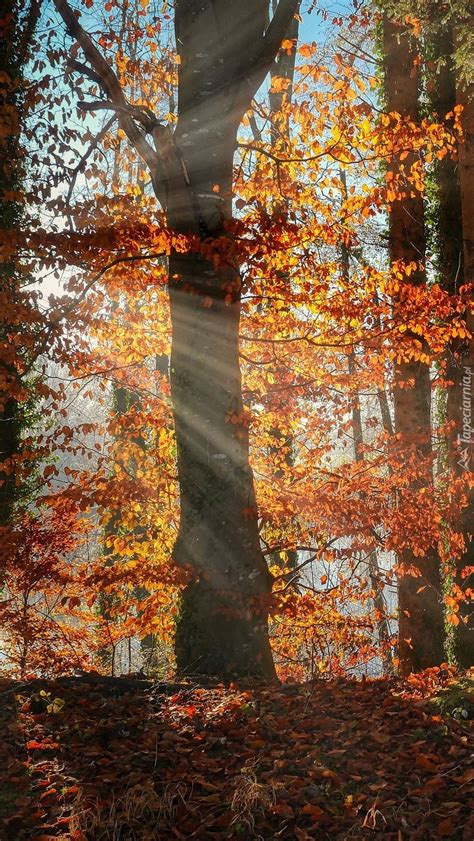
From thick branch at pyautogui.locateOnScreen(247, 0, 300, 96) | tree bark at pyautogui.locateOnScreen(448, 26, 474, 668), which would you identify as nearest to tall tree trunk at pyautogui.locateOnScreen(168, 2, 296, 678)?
thick branch at pyautogui.locateOnScreen(247, 0, 300, 96)

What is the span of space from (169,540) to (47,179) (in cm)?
542

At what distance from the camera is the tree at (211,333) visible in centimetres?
637

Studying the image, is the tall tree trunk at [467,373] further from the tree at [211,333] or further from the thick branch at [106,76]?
the thick branch at [106,76]

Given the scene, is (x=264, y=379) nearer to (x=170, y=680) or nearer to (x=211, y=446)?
(x=211, y=446)

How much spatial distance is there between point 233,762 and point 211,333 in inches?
152

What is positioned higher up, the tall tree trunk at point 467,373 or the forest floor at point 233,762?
the tall tree trunk at point 467,373

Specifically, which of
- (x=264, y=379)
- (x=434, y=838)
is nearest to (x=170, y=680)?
(x=434, y=838)

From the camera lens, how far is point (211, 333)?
6.65 metres

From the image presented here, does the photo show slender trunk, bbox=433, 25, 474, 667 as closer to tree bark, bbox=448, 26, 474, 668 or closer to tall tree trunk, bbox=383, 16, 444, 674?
tree bark, bbox=448, 26, 474, 668

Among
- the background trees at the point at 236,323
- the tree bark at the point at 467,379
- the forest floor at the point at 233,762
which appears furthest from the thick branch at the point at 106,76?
the forest floor at the point at 233,762

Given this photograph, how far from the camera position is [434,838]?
132 inches

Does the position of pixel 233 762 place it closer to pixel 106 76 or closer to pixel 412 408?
pixel 106 76

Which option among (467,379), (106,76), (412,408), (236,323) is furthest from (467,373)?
(106,76)

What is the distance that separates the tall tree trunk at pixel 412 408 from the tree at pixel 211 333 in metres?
3.10
